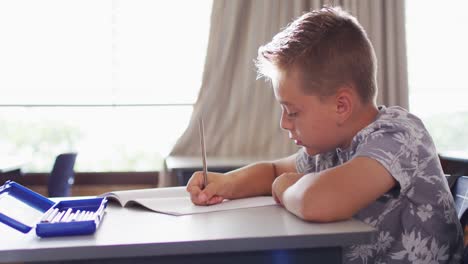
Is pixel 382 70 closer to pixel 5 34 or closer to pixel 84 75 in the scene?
pixel 84 75

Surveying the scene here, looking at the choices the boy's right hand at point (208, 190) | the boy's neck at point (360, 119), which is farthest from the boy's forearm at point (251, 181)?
the boy's neck at point (360, 119)

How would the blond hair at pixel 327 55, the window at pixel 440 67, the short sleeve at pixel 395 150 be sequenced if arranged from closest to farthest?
the short sleeve at pixel 395 150 < the blond hair at pixel 327 55 < the window at pixel 440 67

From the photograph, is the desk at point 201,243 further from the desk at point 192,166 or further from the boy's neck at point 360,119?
the desk at point 192,166

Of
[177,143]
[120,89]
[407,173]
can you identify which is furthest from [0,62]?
[407,173]

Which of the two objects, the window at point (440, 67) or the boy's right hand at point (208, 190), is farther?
the window at point (440, 67)

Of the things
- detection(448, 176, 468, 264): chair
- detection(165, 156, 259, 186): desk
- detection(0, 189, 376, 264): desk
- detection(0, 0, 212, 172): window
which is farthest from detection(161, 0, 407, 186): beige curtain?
detection(0, 189, 376, 264): desk

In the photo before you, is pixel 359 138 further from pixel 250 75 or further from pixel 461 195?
pixel 250 75

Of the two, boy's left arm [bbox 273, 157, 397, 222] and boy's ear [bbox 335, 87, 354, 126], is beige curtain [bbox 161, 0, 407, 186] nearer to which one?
boy's ear [bbox 335, 87, 354, 126]

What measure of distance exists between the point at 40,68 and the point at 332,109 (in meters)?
2.61

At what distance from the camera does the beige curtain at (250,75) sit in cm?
337

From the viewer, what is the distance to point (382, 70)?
133 inches

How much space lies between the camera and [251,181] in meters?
1.43

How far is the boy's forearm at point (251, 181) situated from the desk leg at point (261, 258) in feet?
1.46

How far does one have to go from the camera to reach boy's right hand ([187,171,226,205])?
126 cm
